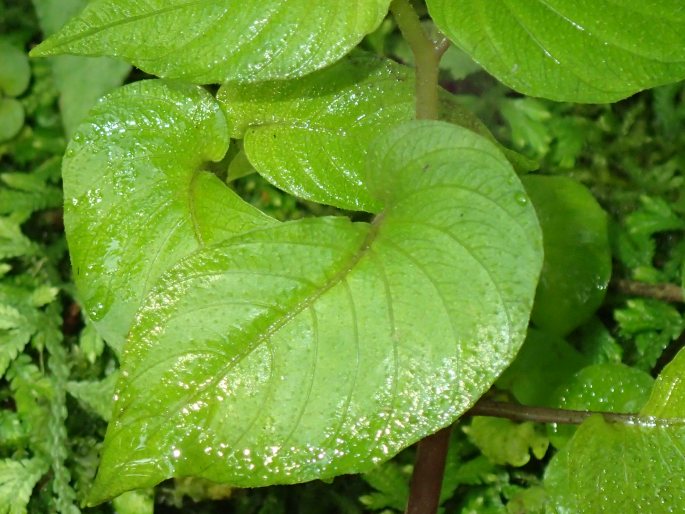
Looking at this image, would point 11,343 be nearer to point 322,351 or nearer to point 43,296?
point 43,296

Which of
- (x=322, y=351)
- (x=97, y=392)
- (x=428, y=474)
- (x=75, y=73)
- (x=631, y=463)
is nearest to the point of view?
(x=322, y=351)

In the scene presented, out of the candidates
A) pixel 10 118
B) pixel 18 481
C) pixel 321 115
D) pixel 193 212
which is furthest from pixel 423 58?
pixel 10 118

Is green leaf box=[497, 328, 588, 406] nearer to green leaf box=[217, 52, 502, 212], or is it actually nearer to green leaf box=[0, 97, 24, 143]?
green leaf box=[217, 52, 502, 212]

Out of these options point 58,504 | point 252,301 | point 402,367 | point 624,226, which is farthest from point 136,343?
point 624,226

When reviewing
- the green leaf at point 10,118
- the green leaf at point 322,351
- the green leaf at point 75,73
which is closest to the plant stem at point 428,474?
the green leaf at point 322,351

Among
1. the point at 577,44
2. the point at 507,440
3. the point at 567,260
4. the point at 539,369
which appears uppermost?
the point at 577,44

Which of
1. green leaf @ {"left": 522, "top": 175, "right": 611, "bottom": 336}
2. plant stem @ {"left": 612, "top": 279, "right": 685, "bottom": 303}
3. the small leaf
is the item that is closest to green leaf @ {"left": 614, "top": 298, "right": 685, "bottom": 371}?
plant stem @ {"left": 612, "top": 279, "right": 685, "bottom": 303}

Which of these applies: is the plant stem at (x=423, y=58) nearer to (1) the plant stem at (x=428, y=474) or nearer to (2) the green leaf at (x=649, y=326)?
(1) the plant stem at (x=428, y=474)
